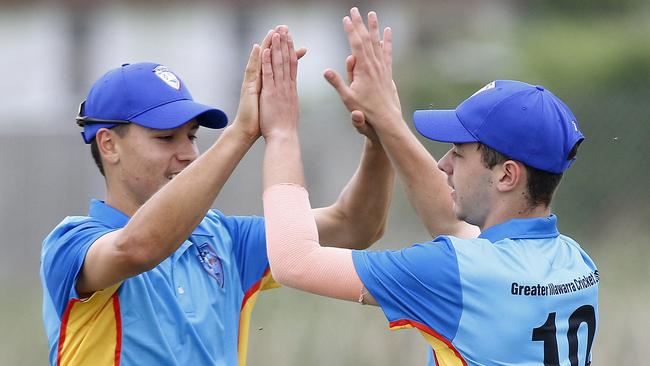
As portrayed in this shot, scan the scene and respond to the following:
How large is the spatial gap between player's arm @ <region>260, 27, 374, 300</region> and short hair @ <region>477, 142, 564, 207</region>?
0.56 meters

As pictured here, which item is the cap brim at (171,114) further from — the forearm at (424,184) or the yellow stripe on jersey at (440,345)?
the yellow stripe on jersey at (440,345)

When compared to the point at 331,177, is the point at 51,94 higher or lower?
lower

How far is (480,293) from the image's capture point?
3.35m

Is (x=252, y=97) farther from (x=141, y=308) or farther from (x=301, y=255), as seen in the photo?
(x=141, y=308)

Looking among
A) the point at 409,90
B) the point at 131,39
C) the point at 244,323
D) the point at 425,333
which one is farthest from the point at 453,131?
the point at 131,39

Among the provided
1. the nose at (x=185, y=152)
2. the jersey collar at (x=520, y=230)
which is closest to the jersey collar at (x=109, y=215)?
the nose at (x=185, y=152)

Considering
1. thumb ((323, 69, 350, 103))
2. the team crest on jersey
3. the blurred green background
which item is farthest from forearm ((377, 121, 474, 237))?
the blurred green background

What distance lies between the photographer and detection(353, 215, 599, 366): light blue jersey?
3.35 metres

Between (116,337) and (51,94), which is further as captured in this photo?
(51,94)

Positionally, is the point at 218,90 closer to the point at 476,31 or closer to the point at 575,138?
the point at 476,31

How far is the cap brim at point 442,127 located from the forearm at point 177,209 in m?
0.67

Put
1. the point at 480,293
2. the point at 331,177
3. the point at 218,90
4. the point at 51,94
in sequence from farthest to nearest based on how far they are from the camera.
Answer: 1. the point at 51,94
2. the point at 218,90
3. the point at 331,177
4. the point at 480,293

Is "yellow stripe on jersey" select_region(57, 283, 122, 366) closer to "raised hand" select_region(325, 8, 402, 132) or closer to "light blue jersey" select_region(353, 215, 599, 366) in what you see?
"light blue jersey" select_region(353, 215, 599, 366)

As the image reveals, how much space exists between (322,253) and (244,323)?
2.69 feet
